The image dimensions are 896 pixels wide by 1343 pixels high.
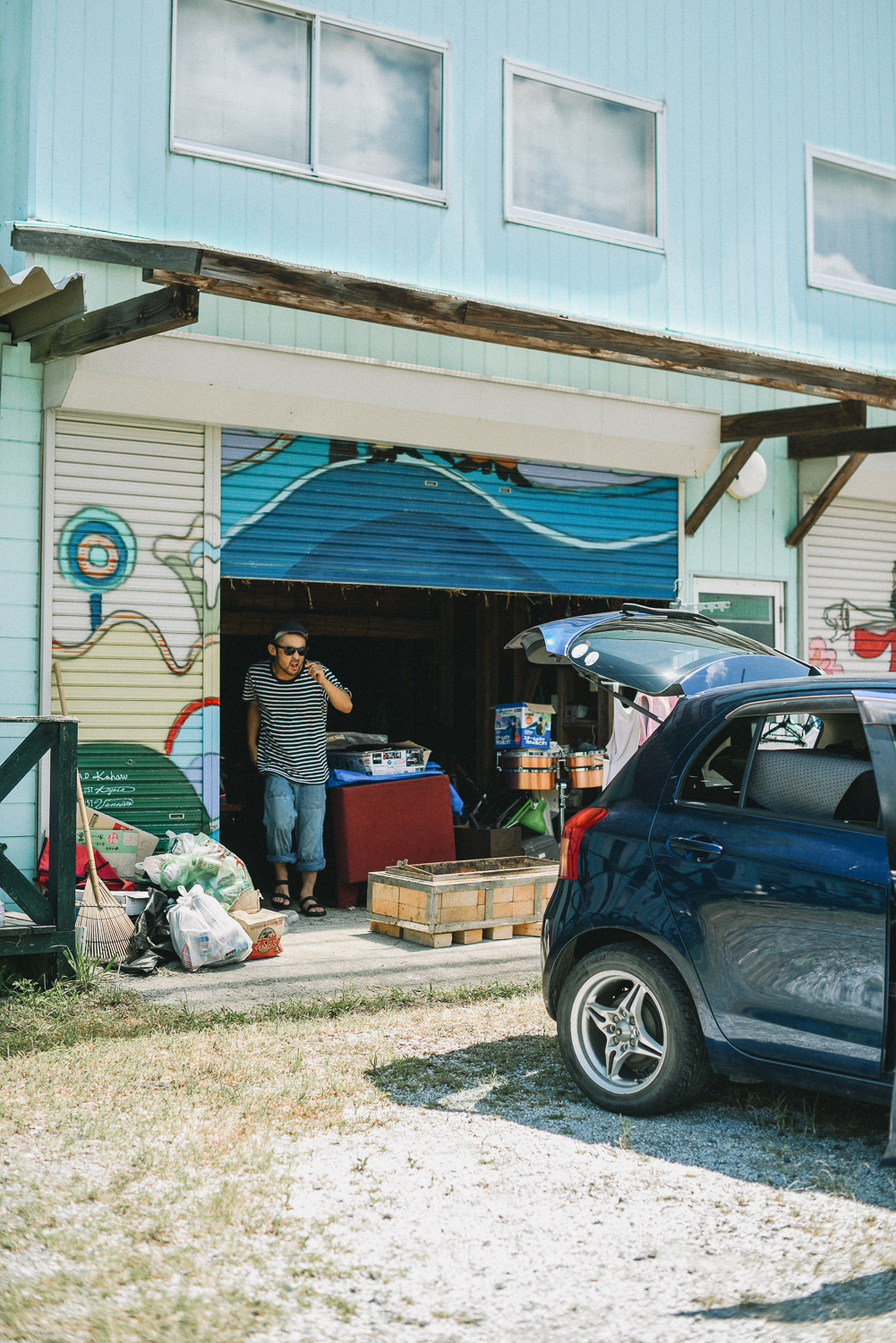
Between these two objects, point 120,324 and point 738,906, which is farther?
point 120,324

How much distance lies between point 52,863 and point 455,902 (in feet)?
8.86

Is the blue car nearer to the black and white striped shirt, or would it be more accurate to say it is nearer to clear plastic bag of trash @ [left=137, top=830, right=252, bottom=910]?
clear plastic bag of trash @ [left=137, top=830, right=252, bottom=910]

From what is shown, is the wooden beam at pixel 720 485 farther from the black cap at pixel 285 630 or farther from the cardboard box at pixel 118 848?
the cardboard box at pixel 118 848

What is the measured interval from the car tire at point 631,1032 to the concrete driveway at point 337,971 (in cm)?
219

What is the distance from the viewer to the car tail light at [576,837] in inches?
207

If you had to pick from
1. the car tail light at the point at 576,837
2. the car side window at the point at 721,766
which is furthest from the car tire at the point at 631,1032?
the car side window at the point at 721,766

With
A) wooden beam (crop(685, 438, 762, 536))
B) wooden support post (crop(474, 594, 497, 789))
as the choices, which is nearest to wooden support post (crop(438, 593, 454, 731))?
wooden support post (crop(474, 594, 497, 789))

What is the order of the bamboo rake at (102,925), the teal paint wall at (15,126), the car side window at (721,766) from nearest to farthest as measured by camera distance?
the car side window at (721,766) < the bamboo rake at (102,925) < the teal paint wall at (15,126)

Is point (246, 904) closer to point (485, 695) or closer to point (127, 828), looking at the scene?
point (127, 828)

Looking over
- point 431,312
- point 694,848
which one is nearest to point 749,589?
point 431,312

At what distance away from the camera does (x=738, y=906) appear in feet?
15.2

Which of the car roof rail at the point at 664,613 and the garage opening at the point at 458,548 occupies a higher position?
the garage opening at the point at 458,548

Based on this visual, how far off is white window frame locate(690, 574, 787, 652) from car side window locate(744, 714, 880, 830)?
6236 mm

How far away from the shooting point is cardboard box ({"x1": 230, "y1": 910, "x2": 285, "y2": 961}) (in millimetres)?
7758
